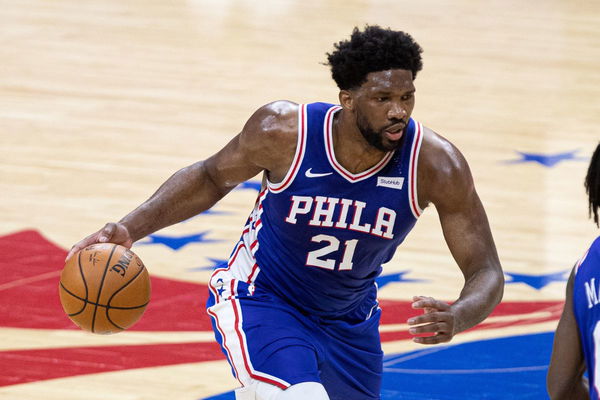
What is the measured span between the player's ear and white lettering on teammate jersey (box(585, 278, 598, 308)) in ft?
6.29

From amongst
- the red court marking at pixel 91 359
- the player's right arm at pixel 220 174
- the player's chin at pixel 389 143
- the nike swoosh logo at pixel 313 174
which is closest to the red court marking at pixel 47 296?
the red court marking at pixel 91 359

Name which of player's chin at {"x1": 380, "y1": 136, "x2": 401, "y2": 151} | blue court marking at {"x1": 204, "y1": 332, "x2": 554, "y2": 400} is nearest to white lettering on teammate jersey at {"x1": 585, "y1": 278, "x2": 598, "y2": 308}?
player's chin at {"x1": 380, "y1": 136, "x2": 401, "y2": 151}

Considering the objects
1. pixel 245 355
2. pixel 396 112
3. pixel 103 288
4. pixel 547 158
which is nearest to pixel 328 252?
pixel 245 355

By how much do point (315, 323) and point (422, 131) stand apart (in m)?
0.88

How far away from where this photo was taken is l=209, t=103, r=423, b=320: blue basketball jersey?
4.38 meters

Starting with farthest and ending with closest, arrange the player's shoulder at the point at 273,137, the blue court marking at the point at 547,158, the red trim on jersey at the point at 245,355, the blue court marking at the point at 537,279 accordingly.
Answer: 1. the blue court marking at the point at 547,158
2. the blue court marking at the point at 537,279
3. the player's shoulder at the point at 273,137
4. the red trim on jersey at the point at 245,355

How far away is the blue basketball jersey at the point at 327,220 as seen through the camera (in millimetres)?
4375

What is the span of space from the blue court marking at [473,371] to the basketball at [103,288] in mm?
1294

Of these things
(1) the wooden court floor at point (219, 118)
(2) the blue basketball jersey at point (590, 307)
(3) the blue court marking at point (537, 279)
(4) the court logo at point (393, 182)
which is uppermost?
(2) the blue basketball jersey at point (590, 307)

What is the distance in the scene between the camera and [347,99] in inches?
172

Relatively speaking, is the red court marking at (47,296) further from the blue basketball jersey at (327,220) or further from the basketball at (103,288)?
the blue basketball jersey at (327,220)

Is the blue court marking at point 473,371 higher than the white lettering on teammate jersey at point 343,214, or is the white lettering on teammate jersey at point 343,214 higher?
the white lettering on teammate jersey at point 343,214

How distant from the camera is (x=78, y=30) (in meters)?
14.8

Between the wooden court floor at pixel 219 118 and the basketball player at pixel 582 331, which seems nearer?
the basketball player at pixel 582 331
